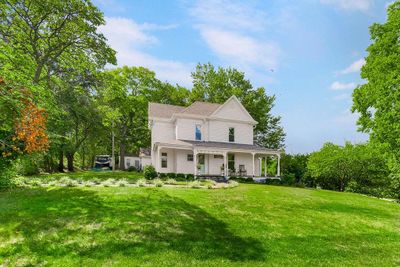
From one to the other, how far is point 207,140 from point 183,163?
3.80 m

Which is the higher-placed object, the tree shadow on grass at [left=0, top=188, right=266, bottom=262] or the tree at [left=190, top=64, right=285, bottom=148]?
the tree at [left=190, top=64, right=285, bottom=148]

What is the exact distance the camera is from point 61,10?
16844 mm

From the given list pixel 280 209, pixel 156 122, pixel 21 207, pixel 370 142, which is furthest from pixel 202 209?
pixel 156 122

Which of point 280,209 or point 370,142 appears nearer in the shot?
point 280,209

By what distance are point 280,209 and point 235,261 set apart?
251 inches

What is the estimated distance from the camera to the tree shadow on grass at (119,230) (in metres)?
7.66

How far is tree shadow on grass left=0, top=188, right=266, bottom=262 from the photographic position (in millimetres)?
7660

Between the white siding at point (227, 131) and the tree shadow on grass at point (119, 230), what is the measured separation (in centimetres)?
1845

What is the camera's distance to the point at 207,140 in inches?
1189

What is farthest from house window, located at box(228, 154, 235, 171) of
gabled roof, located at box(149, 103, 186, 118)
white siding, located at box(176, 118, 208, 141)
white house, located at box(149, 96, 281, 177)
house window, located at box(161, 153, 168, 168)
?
gabled roof, located at box(149, 103, 186, 118)

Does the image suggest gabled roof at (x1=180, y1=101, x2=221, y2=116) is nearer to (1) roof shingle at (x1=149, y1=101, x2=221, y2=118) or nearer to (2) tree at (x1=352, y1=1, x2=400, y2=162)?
(1) roof shingle at (x1=149, y1=101, x2=221, y2=118)

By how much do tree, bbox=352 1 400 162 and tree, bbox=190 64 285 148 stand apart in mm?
22115

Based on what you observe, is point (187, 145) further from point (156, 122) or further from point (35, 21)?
point (35, 21)

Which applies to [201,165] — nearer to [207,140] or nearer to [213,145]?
[213,145]
